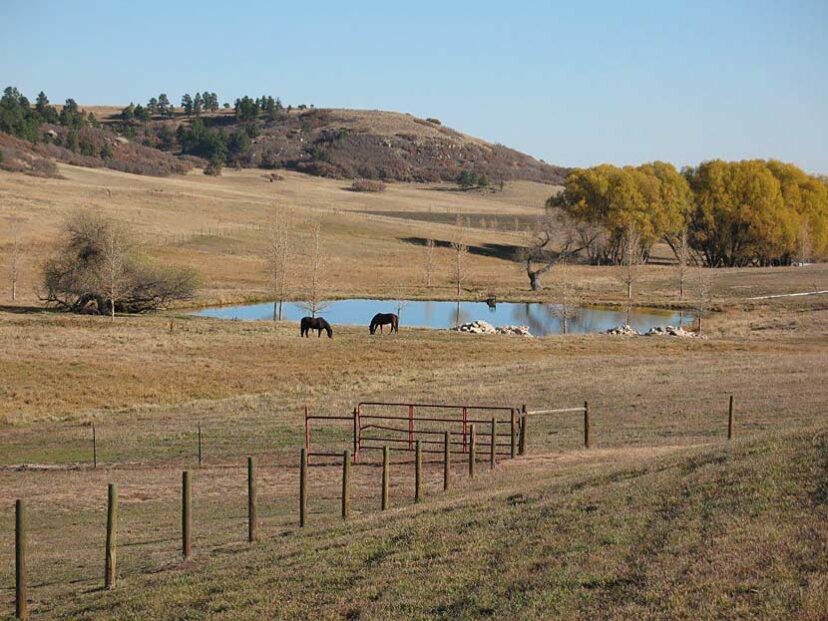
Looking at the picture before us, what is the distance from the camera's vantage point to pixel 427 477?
2086 cm

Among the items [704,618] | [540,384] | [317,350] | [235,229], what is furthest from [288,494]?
[235,229]

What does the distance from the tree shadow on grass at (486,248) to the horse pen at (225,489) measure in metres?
91.3

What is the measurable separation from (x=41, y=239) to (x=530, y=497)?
82459 mm

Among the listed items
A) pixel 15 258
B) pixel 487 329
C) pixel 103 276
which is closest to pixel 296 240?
pixel 15 258

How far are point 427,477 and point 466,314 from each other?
2106 inches

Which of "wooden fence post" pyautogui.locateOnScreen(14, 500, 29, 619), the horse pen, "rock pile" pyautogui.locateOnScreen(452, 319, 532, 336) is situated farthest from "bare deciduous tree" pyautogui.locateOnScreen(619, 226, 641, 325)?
"wooden fence post" pyautogui.locateOnScreen(14, 500, 29, 619)

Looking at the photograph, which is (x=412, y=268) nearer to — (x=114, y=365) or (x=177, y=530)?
(x=114, y=365)

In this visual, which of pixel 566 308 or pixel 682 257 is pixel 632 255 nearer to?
pixel 682 257

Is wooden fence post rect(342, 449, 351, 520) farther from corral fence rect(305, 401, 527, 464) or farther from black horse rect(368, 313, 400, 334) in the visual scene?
black horse rect(368, 313, 400, 334)

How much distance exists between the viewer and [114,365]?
41.5m

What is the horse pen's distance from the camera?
1465 cm

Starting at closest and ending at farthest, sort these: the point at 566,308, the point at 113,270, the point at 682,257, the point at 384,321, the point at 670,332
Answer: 1. the point at 384,321
2. the point at 670,332
3. the point at 113,270
4. the point at 566,308
5. the point at 682,257

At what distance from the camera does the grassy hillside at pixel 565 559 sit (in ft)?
31.7

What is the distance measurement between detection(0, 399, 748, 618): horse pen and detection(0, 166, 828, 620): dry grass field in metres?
0.11
